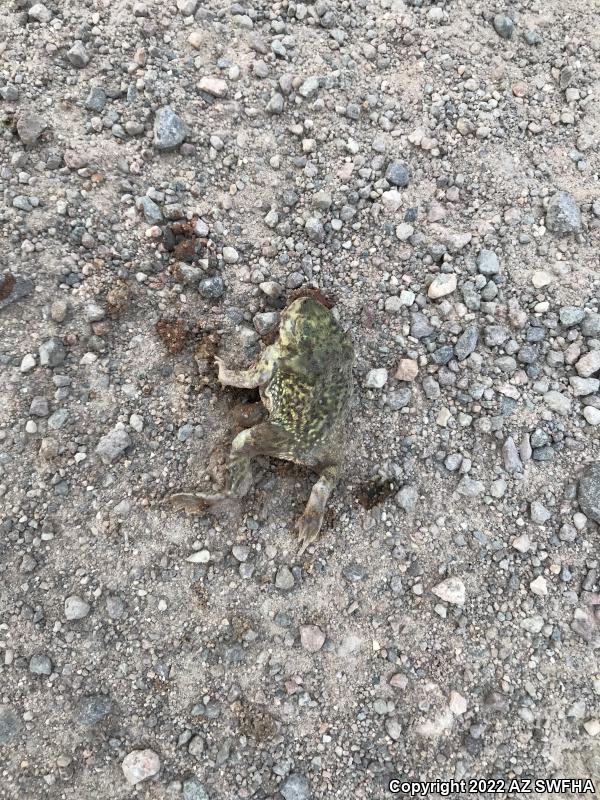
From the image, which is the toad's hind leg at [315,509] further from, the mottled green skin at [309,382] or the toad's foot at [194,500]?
the toad's foot at [194,500]

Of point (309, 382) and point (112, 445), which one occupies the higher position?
point (309, 382)

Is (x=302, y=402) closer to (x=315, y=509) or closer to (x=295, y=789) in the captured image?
(x=315, y=509)

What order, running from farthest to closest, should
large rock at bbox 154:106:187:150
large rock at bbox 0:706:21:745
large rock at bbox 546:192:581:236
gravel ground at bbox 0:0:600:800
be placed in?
large rock at bbox 546:192:581:236 → large rock at bbox 154:106:187:150 → gravel ground at bbox 0:0:600:800 → large rock at bbox 0:706:21:745

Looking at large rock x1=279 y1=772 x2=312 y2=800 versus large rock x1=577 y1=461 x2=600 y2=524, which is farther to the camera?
large rock x1=577 y1=461 x2=600 y2=524

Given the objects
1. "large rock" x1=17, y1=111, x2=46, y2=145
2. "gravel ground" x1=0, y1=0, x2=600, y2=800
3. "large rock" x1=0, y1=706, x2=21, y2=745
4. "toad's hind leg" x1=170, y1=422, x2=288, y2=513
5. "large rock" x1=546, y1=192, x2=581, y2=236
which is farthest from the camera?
"large rock" x1=546, y1=192, x2=581, y2=236

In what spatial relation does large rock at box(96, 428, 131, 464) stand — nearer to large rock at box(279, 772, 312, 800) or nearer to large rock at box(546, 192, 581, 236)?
large rock at box(279, 772, 312, 800)

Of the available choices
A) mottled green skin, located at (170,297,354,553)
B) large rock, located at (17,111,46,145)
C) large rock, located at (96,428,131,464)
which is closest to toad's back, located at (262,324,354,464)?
mottled green skin, located at (170,297,354,553)

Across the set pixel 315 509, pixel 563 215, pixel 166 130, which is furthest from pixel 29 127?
pixel 563 215

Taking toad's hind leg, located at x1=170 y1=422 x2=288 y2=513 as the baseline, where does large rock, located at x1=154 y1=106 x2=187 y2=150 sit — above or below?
above
